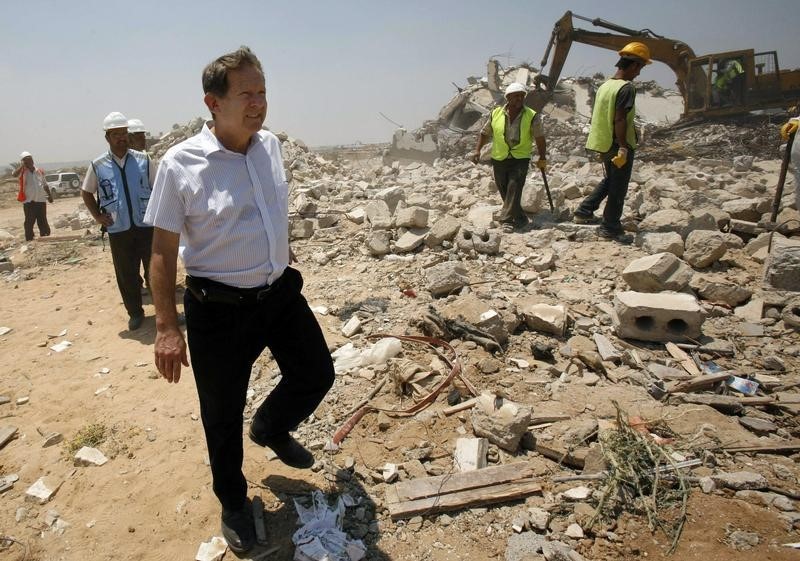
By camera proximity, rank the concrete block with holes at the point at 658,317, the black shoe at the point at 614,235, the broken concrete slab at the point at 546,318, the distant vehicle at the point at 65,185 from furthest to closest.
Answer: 1. the distant vehicle at the point at 65,185
2. the black shoe at the point at 614,235
3. the broken concrete slab at the point at 546,318
4. the concrete block with holes at the point at 658,317

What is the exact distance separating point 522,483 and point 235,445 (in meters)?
1.39

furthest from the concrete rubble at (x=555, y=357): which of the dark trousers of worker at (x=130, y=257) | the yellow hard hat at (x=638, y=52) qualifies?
the yellow hard hat at (x=638, y=52)

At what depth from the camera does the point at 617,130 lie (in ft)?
17.1

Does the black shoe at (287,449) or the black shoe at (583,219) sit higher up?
the black shoe at (583,219)

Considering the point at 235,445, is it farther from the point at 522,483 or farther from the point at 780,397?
the point at 780,397

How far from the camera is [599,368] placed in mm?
3262

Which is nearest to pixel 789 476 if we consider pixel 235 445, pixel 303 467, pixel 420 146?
pixel 303 467

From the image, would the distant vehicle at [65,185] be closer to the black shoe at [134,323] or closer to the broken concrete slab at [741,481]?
the black shoe at [134,323]

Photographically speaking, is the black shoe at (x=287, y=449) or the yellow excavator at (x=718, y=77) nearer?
the black shoe at (x=287, y=449)

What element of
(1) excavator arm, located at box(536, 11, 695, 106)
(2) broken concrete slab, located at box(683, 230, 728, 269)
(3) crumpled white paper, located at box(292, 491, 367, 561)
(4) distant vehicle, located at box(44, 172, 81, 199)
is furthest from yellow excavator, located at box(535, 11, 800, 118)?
(4) distant vehicle, located at box(44, 172, 81, 199)

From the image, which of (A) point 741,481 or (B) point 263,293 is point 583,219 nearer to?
(A) point 741,481

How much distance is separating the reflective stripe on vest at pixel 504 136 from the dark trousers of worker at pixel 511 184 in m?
0.08

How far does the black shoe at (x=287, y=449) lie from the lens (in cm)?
233

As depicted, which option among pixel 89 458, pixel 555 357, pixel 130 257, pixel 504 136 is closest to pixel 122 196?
pixel 130 257
